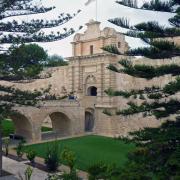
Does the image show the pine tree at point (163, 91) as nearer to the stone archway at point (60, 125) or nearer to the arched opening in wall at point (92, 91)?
the stone archway at point (60, 125)

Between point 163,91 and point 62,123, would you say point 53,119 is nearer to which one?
point 62,123

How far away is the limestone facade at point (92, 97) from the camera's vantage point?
17891 mm

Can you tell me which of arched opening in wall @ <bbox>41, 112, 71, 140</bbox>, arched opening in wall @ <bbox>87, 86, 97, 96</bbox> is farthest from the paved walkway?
arched opening in wall @ <bbox>87, 86, 97, 96</bbox>

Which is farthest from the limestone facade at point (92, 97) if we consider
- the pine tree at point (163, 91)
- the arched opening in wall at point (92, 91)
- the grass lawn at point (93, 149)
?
the pine tree at point (163, 91)

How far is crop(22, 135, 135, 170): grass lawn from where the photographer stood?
42.1 feet

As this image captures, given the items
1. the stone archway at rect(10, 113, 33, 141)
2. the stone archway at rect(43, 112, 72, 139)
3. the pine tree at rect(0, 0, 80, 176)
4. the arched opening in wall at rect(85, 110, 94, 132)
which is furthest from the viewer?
the arched opening in wall at rect(85, 110, 94, 132)

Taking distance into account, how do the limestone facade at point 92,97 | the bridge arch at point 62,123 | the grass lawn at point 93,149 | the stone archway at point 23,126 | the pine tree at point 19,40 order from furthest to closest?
the bridge arch at point 62,123 < the limestone facade at point 92,97 < the stone archway at point 23,126 < the grass lawn at point 93,149 < the pine tree at point 19,40

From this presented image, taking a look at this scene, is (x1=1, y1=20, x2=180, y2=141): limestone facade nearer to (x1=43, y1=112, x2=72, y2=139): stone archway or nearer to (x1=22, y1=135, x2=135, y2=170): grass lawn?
(x1=43, y1=112, x2=72, y2=139): stone archway

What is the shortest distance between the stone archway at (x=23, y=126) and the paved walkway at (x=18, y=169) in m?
4.15

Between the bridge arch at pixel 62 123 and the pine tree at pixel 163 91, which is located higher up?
the pine tree at pixel 163 91

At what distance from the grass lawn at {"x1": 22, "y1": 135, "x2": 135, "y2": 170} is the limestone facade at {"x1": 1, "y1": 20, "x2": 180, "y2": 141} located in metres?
1.26

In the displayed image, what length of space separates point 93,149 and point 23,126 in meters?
4.55

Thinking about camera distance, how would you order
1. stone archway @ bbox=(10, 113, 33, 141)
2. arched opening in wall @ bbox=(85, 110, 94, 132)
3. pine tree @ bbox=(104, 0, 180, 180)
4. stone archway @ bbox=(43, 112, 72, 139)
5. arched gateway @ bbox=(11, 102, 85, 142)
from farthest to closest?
arched opening in wall @ bbox=(85, 110, 94, 132), stone archway @ bbox=(43, 112, 72, 139), stone archway @ bbox=(10, 113, 33, 141), arched gateway @ bbox=(11, 102, 85, 142), pine tree @ bbox=(104, 0, 180, 180)

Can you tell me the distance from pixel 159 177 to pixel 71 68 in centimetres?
1631
